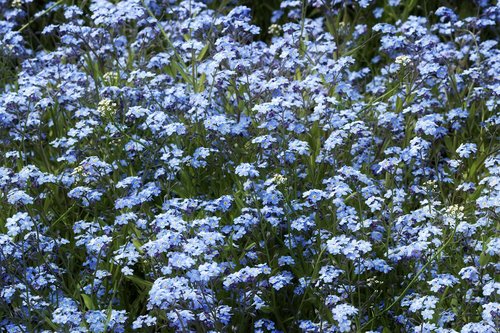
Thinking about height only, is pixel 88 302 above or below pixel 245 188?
below

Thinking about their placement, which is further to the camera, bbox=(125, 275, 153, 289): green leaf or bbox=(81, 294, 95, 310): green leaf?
bbox=(125, 275, 153, 289): green leaf

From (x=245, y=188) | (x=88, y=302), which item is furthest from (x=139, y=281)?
(x=245, y=188)

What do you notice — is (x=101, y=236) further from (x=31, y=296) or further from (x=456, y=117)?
(x=456, y=117)

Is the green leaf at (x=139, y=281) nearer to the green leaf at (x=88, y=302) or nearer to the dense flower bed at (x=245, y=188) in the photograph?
the dense flower bed at (x=245, y=188)

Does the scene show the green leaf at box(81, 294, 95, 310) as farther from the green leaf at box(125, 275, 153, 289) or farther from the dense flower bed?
the green leaf at box(125, 275, 153, 289)

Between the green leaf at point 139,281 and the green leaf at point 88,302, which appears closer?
the green leaf at point 88,302

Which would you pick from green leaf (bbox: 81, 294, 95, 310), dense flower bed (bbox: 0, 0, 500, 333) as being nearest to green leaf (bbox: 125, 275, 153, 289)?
dense flower bed (bbox: 0, 0, 500, 333)

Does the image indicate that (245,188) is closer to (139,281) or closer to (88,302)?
(139,281)

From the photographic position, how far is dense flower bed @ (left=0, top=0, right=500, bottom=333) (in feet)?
15.6

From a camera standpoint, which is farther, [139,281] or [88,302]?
[139,281]

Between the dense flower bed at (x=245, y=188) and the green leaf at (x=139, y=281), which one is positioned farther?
the green leaf at (x=139, y=281)

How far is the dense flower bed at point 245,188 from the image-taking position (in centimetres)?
475

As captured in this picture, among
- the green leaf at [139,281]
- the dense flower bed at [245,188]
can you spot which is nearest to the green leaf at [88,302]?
the dense flower bed at [245,188]

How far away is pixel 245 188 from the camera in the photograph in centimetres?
518
